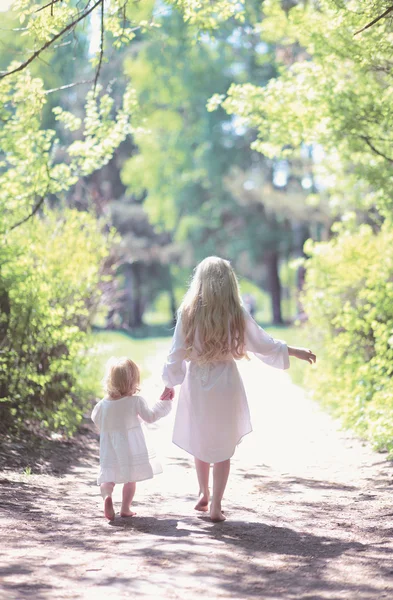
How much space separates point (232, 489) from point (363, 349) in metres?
4.38

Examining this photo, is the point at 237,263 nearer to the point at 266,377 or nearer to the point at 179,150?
the point at 179,150

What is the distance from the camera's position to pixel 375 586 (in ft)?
13.5

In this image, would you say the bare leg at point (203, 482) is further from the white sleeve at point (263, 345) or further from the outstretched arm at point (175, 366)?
the white sleeve at point (263, 345)

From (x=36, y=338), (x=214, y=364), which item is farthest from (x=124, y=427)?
(x=36, y=338)

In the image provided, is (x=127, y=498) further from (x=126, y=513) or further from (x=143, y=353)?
(x=143, y=353)

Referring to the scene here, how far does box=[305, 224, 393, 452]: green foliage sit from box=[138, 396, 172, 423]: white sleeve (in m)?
2.91

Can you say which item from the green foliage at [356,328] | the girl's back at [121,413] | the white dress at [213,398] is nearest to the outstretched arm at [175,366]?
the white dress at [213,398]

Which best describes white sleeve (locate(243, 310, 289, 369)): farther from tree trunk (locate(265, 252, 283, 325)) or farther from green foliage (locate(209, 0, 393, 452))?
tree trunk (locate(265, 252, 283, 325))

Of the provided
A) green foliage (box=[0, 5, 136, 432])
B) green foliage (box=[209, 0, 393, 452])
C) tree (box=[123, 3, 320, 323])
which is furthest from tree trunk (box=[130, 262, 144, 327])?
green foliage (box=[0, 5, 136, 432])

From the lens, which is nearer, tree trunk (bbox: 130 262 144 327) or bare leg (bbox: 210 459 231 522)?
bare leg (bbox: 210 459 231 522)

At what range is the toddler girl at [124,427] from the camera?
5.64 meters

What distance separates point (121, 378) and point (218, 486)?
985 mm

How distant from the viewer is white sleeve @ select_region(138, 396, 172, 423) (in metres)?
5.68

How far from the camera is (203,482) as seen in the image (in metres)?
5.84
